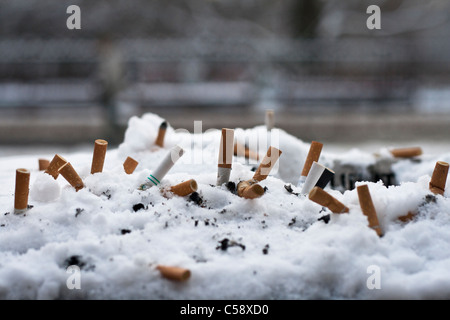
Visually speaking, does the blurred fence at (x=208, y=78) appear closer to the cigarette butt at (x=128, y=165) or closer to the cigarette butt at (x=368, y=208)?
the cigarette butt at (x=128, y=165)

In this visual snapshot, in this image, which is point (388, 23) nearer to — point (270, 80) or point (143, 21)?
point (270, 80)

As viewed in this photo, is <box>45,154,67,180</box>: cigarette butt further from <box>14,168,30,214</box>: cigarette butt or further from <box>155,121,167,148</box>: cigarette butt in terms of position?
<box>155,121,167,148</box>: cigarette butt

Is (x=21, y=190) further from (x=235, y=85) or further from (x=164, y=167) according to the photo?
(x=235, y=85)

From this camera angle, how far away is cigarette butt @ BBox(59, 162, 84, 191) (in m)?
0.81

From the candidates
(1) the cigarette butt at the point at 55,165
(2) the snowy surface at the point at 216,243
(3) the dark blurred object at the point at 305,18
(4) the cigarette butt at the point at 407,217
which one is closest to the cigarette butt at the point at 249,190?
(2) the snowy surface at the point at 216,243

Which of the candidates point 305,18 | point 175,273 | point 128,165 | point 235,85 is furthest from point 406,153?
point 305,18

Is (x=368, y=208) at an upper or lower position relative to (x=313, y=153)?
lower

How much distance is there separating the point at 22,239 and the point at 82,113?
547cm

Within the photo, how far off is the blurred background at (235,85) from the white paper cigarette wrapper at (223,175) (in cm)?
424

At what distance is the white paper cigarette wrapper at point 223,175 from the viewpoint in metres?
0.83

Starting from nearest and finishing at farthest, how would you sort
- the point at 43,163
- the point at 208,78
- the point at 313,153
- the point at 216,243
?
the point at 216,243 < the point at 313,153 < the point at 43,163 < the point at 208,78

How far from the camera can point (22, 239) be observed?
0.71 m

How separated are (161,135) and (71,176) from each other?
41cm

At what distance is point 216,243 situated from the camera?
0.69 m
